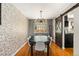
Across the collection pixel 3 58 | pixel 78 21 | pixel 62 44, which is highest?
pixel 78 21

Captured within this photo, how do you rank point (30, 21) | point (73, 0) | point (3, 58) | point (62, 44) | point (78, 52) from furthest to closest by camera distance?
point (30, 21) → point (62, 44) → point (78, 52) → point (73, 0) → point (3, 58)

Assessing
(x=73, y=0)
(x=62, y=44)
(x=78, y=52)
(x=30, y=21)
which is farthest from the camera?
(x=30, y=21)

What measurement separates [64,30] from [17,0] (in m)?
6.07

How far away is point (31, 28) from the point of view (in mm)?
11000

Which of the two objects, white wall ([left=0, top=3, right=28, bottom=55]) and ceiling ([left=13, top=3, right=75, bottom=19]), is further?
ceiling ([left=13, top=3, right=75, bottom=19])

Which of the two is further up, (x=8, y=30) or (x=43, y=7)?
(x=43, y=7)

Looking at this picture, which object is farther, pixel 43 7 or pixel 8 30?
pixel 43 7

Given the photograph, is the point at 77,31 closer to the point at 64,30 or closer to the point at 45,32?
the point at 64,30

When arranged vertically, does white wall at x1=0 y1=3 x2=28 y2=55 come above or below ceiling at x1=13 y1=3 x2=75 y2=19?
below

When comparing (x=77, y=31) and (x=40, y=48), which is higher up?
(x=77, y=31)

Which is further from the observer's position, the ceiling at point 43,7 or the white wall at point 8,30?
the ceiling at point 43,7

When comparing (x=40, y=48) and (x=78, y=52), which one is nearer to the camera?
(x=78, y=52)

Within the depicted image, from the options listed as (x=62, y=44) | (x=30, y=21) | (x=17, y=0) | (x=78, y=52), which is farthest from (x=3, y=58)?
(x=30, y=21)

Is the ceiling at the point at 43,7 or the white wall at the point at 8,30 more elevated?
the ceiling at the point at 43,7
